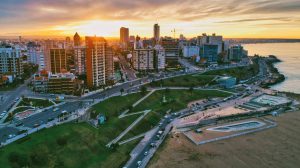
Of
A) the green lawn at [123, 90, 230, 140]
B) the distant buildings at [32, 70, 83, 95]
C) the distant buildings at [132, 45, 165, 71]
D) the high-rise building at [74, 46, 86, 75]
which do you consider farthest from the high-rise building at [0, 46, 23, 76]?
the green lawn at [123, 90, 230, 140]

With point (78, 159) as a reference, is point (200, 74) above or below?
above

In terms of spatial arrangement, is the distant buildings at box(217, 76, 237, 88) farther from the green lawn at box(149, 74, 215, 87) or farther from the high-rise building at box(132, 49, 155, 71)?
the high-rise building at box(132, 49, 155, 71)

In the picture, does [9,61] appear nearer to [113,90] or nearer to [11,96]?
[11,96]

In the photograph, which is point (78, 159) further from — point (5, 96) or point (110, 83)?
point (110, 83)

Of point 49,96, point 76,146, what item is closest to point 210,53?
point 49,96

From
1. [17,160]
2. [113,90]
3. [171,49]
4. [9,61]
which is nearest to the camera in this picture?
[17,160]

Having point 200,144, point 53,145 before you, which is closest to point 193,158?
point 200,144

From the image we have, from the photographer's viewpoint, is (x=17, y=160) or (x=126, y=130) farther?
(x=126, y=130)
